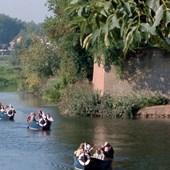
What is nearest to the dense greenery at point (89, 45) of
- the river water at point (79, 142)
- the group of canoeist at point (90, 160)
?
the river water at point (79, 142)

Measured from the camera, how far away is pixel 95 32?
155 inches

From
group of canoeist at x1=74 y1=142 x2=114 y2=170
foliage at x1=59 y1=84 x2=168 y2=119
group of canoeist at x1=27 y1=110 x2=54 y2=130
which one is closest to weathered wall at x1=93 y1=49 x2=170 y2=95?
foliage at x1=59 y1=84 x2=168 y2=119

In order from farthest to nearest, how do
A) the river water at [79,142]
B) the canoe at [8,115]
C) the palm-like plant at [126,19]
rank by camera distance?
the canoe at [8,115], the river water at [79,142], the palm-like plant at [126,19]

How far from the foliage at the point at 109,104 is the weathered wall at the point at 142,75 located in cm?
71

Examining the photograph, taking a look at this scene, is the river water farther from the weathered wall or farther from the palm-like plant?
the palm-like plant

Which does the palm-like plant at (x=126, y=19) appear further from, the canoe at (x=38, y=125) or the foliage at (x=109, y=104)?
the foliage at (x=109, y=104)

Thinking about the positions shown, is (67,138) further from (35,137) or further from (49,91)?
(49,91)

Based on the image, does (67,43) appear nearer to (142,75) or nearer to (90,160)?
(142,75)

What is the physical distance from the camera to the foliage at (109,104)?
40.4 meters

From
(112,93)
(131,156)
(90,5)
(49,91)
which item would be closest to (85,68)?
(112,93)

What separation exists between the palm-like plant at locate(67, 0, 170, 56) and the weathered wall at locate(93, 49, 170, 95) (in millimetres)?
38368

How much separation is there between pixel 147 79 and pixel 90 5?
38700 millimetres

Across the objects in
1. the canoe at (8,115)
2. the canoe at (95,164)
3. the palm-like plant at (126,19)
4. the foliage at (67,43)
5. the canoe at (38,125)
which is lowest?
the canoe at (95,164)

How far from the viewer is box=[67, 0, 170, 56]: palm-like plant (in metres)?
3.73
